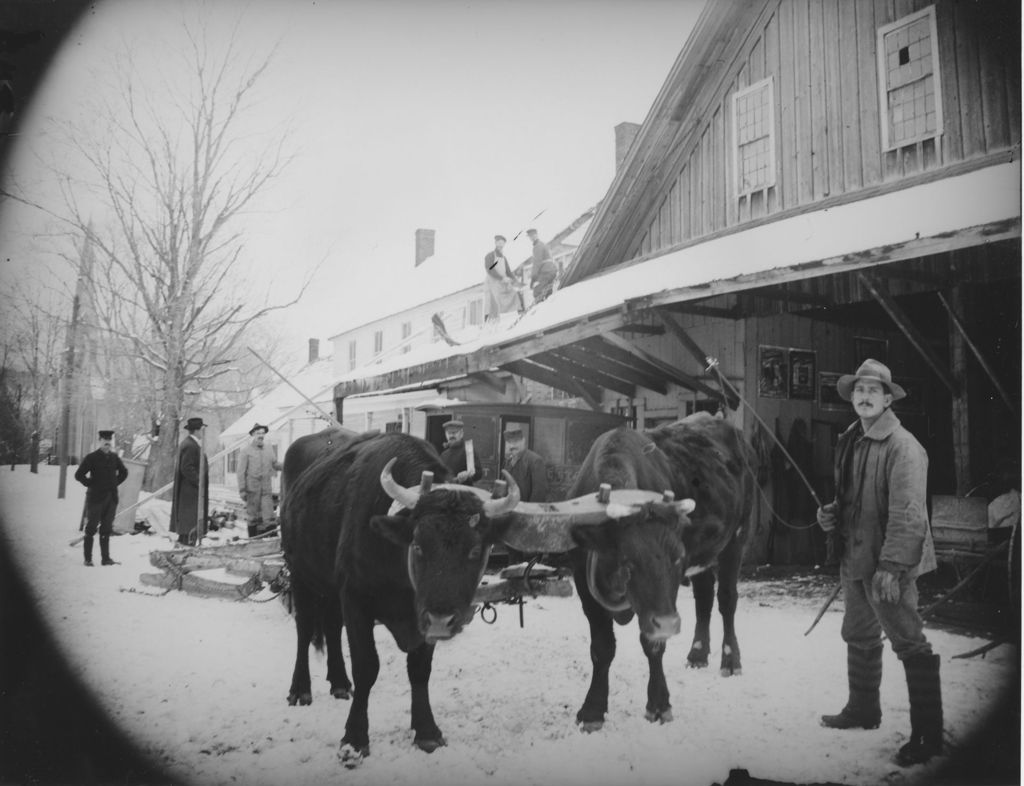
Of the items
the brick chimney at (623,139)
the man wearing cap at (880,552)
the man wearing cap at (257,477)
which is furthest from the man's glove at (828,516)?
the man wearing cap at (257,477)

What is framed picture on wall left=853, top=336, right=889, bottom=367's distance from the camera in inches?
132

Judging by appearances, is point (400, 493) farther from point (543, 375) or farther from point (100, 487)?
point (543, 375)

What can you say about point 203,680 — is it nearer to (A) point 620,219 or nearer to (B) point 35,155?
(B) point 35,155

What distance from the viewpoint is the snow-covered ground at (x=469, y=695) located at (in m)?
2.88

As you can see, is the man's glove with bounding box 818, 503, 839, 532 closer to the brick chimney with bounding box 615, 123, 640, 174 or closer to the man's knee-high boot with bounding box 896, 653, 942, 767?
the man's knee-high boot with bounding box 896, 653, 942, 767

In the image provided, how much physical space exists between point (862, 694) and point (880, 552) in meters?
0.67

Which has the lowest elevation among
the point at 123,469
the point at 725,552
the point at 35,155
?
the point at 725,552

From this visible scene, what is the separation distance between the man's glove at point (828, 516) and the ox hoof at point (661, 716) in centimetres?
114

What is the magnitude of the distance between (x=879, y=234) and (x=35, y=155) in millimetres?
4512

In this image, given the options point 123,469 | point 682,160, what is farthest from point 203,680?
point 682,160

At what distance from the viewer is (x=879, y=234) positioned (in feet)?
11.5

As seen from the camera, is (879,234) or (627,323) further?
(627,323)

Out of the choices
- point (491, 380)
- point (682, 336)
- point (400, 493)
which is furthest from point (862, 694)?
point (491, 380)

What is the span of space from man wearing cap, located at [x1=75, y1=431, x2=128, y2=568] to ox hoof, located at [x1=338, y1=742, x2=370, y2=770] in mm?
1592
